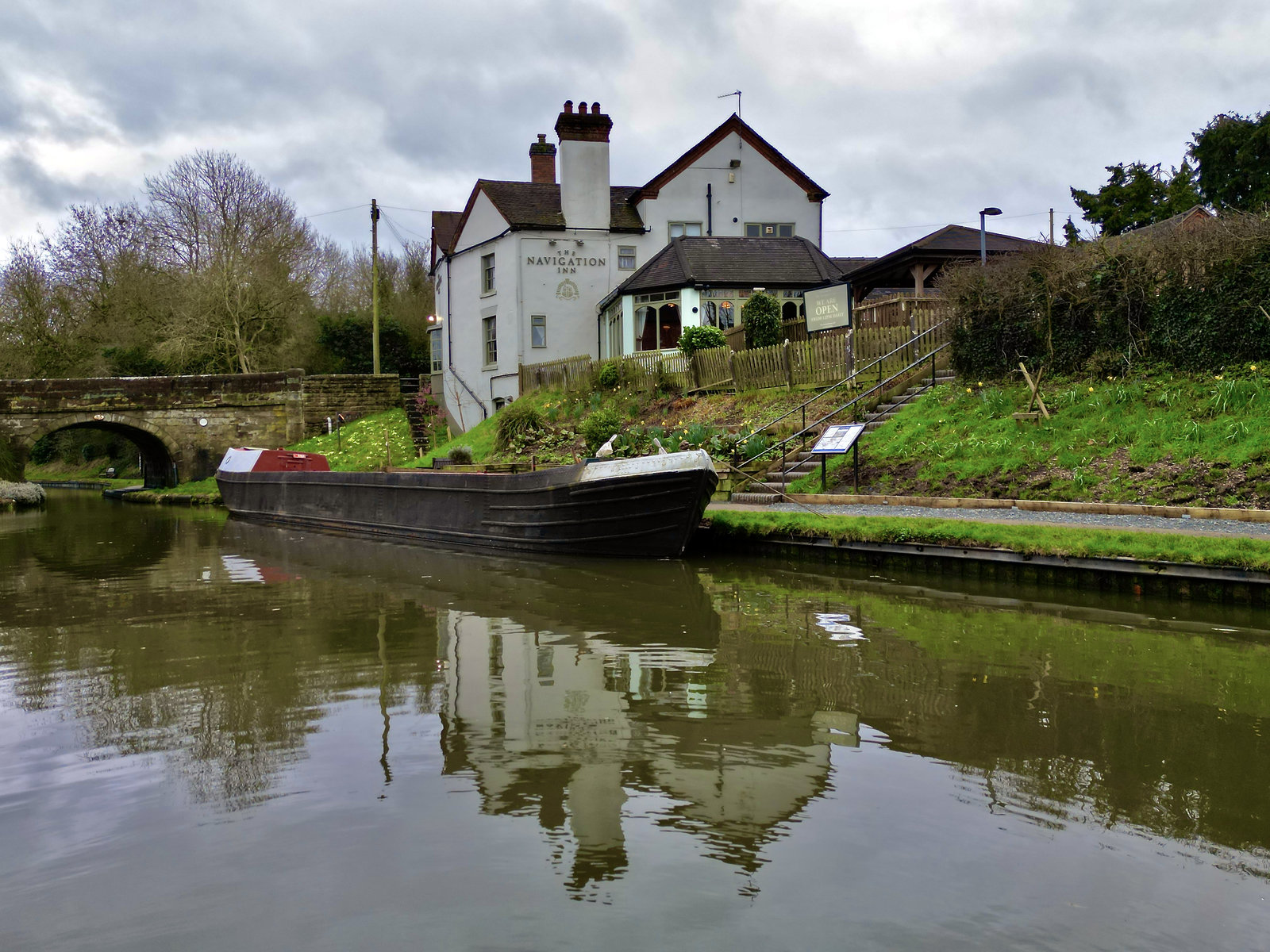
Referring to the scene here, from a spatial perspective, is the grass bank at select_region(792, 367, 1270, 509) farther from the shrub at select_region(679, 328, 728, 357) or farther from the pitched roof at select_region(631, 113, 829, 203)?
the pitched roof at select_region(631, 113, 829, 203)

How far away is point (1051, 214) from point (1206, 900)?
19337mm

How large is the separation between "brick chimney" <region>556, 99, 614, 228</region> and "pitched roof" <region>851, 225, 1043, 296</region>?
9.52 meters

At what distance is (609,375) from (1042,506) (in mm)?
14607

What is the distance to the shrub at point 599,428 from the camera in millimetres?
21109

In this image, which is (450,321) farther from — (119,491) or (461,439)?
(119,491)

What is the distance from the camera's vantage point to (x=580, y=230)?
3238 centimetres

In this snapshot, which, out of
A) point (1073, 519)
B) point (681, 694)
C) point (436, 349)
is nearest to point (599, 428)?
point (1073, 519)

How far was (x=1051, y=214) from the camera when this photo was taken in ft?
66.4

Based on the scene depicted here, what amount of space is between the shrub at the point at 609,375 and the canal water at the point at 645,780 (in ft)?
55.1

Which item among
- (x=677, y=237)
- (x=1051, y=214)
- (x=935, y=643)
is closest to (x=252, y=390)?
(x=677, y=237)

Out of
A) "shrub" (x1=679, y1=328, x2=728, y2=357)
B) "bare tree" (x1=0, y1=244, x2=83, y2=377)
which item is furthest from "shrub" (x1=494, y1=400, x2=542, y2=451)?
"bare tree" (x1=0, y1=244, x2=83, y2=377)

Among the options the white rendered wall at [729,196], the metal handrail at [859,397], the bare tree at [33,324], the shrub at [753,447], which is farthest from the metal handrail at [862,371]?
the bare tree at [33,324]

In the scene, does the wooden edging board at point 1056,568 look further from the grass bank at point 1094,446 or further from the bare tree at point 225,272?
the bare tree at point 225,272

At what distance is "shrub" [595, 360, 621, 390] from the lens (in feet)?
85.4
